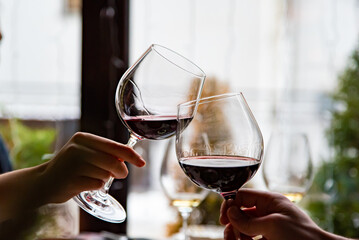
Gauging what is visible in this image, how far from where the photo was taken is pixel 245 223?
82 centimetres

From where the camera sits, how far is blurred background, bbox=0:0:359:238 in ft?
7.54

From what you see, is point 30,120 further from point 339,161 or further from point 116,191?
point 339,161

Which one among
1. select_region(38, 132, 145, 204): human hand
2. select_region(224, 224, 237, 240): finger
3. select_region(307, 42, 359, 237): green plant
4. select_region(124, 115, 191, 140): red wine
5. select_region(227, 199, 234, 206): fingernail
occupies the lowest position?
select_region(307, 42, 359, 237): green plant

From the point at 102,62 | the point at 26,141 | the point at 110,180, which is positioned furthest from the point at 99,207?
the point at 26,141

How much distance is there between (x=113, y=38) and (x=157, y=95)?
1473mm

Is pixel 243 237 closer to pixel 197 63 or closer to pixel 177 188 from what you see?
pixel 177 188

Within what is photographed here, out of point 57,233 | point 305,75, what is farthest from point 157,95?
point 305,75

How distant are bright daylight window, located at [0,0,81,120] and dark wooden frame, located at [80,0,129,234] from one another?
70 centimetres

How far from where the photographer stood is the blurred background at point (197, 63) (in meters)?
2.30

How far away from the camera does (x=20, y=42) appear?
9.56 ft

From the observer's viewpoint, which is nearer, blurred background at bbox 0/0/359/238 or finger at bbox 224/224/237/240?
finger at bbox 224/224/237/240

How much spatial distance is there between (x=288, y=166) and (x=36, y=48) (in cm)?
207

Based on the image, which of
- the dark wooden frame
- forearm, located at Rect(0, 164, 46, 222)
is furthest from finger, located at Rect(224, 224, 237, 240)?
the dark wooden frame

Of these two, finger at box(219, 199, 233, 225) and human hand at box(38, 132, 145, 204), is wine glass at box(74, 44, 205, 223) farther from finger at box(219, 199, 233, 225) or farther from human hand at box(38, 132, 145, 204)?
finger at box(219, 199, 233, 225)
